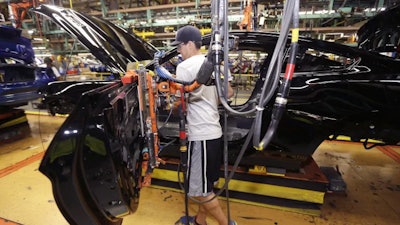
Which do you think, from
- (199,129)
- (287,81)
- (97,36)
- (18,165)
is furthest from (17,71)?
(287,81)

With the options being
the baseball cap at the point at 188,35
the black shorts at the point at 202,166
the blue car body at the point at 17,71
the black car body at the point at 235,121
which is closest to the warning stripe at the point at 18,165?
the blue car body at the point at 17,71

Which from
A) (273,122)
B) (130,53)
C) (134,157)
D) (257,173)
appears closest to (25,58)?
(130,53)

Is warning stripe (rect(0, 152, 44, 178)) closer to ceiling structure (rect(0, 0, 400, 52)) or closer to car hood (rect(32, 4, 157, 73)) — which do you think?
car hood (rect(32, 4, 157, 73))

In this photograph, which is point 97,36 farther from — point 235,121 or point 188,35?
point 235,121

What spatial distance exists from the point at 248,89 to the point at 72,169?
6.13 metres

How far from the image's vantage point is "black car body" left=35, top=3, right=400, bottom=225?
0.98 metres

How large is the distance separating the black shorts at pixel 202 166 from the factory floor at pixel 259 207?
0.60m

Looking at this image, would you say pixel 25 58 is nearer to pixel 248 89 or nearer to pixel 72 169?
pixel 72 169

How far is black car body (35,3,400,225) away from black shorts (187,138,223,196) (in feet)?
0.96

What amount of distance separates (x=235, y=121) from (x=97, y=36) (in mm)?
2046

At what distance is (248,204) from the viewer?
2234mm

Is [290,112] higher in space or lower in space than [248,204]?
higher

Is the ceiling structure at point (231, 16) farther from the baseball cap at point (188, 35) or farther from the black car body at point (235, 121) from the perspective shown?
the baseball cap at point (188, 35)

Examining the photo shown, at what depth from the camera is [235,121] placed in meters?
2.95
